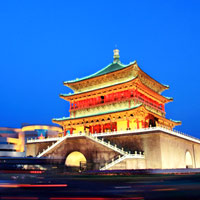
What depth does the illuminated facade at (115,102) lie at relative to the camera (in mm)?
37844

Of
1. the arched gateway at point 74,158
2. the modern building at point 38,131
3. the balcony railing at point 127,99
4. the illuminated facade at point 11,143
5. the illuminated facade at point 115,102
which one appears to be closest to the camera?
the arched gateway at point 74,158

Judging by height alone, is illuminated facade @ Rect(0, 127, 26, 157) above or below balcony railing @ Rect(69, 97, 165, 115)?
below

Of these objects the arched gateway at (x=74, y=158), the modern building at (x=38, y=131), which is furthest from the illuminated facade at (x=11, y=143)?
the arched gateway at (x=74, y=158)

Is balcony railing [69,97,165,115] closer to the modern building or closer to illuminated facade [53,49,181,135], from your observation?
illuminated facade [53,49,181,135]

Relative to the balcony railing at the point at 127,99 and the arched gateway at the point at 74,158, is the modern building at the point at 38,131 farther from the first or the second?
the arched gateway at the point at 74,158

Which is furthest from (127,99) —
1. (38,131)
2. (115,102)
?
(38,131)

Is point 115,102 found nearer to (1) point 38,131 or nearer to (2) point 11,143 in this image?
(1) point 38,131

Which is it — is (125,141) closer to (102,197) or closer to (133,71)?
(133,71)

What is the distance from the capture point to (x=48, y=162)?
1312 inches

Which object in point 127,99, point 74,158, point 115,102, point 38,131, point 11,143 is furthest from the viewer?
point 11,143

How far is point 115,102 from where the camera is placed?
4022 cm

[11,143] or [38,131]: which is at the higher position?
[38,131]

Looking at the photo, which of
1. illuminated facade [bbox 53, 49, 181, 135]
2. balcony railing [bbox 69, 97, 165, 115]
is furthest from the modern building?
illuminated facade [bbox 53, 49, 181, 135]

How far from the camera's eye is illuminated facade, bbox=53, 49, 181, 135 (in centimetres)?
3784
